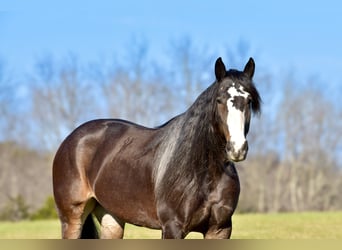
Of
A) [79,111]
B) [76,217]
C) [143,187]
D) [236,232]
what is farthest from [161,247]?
[79,111]

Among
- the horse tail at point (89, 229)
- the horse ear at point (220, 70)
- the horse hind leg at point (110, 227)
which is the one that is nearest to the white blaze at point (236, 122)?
the horse ear at point (220, 70)

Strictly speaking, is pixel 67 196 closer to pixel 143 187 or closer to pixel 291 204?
pixel 143 187

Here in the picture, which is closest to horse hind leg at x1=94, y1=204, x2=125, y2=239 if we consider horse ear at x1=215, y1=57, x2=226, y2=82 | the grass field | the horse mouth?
horse ear at x1=215, y1=57, x2=226, y2=82

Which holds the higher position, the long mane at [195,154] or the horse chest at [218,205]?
the long mane at [195,154]

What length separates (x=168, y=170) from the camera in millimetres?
5934

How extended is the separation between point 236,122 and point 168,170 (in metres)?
1.12

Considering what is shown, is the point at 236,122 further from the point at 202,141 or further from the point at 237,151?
the point at 202,141

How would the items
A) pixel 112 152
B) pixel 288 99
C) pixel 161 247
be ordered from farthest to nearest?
pixel 288 99
pixel 112 152
pixel 161 247

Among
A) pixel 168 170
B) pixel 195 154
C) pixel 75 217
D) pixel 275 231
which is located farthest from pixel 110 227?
pixel 275 231

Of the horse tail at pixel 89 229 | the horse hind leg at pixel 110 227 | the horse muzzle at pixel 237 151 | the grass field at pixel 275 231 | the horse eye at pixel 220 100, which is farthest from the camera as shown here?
the grass field at pixel 275 231

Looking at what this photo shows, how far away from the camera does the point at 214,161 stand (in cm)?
578

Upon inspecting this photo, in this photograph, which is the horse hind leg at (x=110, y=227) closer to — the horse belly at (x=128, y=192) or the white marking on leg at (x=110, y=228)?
the white marking on leg at (x=110, y=228)

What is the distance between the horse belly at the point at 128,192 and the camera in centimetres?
634

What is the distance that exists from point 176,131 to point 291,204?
40.7 m
